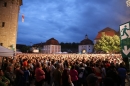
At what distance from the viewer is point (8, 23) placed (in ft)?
96.6

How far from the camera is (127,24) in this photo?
3.68 m

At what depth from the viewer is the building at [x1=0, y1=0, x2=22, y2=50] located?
29.0 m

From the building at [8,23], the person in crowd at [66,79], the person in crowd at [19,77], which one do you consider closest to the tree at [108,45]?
the building at [8,23]

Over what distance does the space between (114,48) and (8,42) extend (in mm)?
41392

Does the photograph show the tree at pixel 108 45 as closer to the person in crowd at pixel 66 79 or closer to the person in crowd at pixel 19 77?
the person in crowd at pixel 19 77

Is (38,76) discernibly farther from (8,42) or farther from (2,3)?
(2,3)

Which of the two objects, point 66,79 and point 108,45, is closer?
point 66,79

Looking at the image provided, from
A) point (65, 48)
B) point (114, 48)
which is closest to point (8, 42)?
point (114, 48)

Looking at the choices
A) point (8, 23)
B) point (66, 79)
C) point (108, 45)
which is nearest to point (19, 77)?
point (66, 79)

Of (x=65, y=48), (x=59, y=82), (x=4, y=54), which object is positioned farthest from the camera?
(x=65, y=48)

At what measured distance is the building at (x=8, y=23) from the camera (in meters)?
29.0

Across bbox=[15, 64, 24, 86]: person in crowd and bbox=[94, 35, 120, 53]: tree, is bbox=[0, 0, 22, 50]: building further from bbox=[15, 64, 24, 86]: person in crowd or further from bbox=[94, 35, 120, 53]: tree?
bbox=[94, 35, 120, 53]: tree

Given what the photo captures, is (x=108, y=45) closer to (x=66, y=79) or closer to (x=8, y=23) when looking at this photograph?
(x=8, y=23)

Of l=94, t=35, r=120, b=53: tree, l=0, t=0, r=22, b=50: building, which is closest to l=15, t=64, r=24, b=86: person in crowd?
l=0, t=0, r=22, b=50: building
